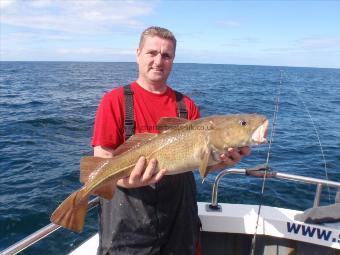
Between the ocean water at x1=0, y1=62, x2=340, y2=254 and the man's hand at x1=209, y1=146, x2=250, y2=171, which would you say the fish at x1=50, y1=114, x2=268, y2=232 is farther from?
the ocean water at x1=0, y1=62, x2=340, y2=254

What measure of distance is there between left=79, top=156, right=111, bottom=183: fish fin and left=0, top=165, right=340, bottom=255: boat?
4.37 ft

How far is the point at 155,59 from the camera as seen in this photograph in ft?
13.1

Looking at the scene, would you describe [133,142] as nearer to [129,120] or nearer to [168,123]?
[129,120]

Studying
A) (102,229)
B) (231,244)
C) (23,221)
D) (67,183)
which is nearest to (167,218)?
(102,229)

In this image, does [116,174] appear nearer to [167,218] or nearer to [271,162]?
[167,218]

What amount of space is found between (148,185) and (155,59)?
52.2 inches

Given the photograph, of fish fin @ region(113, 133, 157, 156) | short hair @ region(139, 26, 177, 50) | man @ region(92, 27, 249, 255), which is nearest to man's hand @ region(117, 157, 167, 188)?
man @ region(92, 27, 249, 255)

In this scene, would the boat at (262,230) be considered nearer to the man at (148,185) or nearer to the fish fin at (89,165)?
the man at (148,185)

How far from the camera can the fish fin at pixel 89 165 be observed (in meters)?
3.79

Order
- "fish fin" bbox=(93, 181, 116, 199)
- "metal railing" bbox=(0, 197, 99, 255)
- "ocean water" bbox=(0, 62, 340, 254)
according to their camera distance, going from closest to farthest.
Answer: "metal railing" bbox=(0, 197, 99, 255)
"fish fin" bbox=(93, 181, 116, 199)
"ocean water" bbox=(0, 62, 340, 254)

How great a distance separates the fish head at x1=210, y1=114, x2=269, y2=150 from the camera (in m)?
3.76

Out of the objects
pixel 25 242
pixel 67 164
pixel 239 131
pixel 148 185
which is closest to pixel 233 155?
pixel 239 131

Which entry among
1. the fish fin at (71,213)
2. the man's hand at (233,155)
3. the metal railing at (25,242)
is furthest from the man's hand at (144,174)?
the metal railing at (25,242)

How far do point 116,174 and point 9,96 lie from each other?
31732mm
